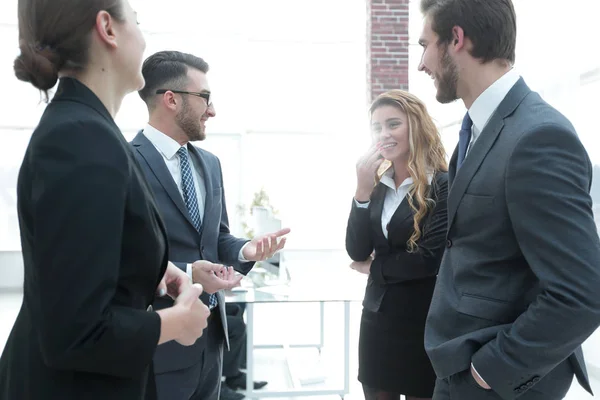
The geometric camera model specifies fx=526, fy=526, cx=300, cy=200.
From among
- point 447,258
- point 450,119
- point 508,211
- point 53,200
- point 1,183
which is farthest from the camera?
point 1,183

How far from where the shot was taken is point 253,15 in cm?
834

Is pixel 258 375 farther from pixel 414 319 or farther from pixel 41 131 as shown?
pixel 41 131

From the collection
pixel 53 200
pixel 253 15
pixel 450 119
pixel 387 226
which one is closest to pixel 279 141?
pixel 253 15

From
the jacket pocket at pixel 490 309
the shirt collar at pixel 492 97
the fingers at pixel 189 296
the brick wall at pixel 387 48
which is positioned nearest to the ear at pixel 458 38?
the shirt collar at pixel 492 97

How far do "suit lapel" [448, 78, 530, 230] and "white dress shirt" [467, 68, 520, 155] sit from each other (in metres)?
0.02

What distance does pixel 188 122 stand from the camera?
218cm

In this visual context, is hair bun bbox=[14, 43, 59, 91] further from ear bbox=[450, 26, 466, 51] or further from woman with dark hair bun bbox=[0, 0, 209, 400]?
ear bbox=[450, 26, 466, 51]

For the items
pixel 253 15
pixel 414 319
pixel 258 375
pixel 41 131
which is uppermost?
pixel 253 15

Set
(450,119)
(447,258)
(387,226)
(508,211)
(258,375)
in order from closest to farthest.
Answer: (508,211)
(447,258)
(387,226)
(258,375)
(450,119)

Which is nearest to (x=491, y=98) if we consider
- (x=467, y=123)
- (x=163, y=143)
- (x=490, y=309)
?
(x=467, y=123)

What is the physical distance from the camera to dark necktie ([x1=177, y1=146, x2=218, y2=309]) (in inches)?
80.7

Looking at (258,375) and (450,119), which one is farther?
(450,119)

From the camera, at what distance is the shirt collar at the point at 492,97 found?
1.40 metres

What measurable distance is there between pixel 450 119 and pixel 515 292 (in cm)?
606
